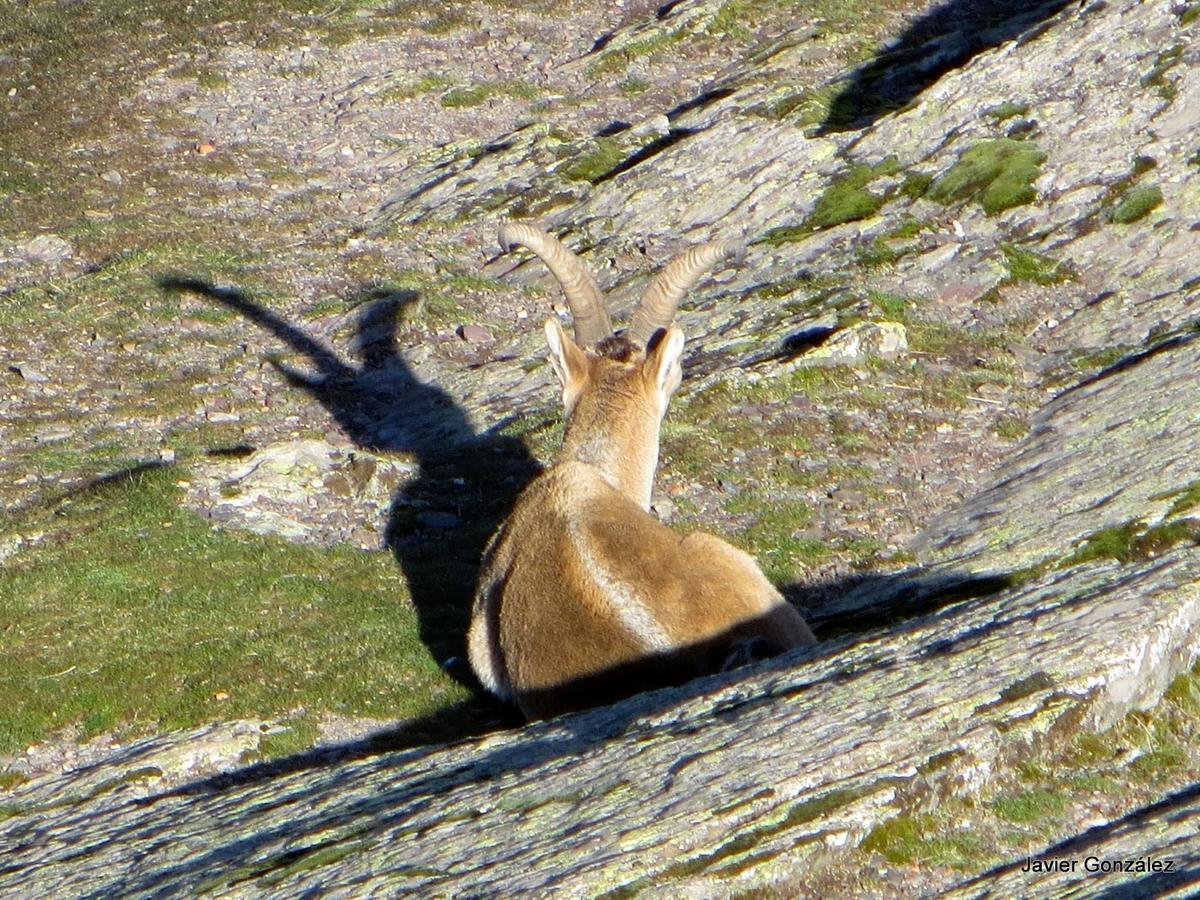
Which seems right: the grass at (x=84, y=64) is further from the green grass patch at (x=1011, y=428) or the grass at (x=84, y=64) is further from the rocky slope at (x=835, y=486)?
the green grass patch at (x=1011, y=428)

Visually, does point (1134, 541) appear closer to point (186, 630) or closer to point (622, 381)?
point (622, 381)

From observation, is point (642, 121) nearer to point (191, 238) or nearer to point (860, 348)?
point (191, 238)

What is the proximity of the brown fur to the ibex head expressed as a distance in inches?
4.1

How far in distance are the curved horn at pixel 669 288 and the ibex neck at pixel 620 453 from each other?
1.38m

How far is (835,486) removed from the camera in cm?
1672

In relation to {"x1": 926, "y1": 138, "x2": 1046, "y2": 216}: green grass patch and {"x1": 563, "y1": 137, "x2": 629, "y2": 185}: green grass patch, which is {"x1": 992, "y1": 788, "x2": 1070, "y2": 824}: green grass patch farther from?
{"x1": 563, "y1": 137, "x2": 629, "y2": 185}: green grass patch

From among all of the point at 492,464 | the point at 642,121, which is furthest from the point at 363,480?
the point at 642,121

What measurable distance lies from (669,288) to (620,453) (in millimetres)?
2051

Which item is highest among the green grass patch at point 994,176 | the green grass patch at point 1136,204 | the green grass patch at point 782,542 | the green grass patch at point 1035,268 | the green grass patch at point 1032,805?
the green grass patch at point 994,176

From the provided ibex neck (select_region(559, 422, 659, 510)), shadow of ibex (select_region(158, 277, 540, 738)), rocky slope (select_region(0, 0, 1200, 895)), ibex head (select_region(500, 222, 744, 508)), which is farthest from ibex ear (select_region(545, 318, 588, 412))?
rocky slope (select_region(0, 0, 1200, 895))

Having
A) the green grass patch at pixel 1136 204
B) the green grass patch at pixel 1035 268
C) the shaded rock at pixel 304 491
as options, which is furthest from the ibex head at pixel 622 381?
the green grass patch at pixel 1136 204

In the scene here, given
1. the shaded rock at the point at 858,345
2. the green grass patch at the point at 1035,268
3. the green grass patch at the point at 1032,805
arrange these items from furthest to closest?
the green grass patch at the point at 1035,268
the shaded rock at the point at 858,345
the green grass patch at the point at 1032,805

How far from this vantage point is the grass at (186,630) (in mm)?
12258

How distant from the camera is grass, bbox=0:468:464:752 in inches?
483
